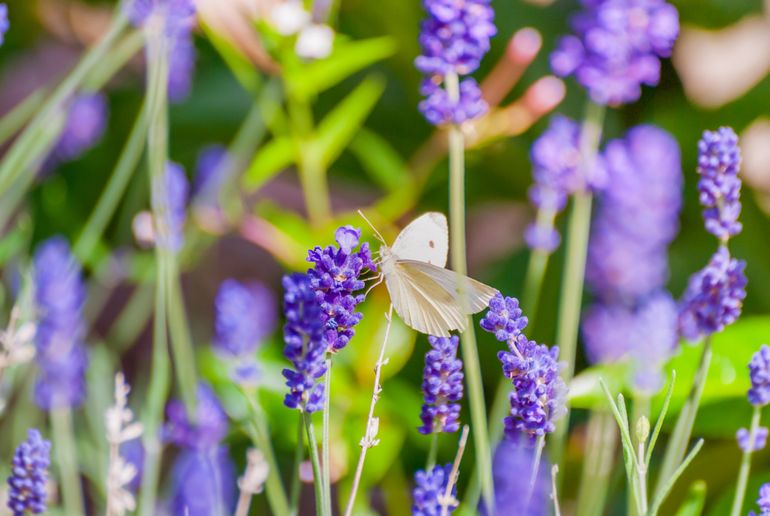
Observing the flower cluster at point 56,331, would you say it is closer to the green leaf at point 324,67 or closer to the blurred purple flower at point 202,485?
the blurred purple flower at point 202,485

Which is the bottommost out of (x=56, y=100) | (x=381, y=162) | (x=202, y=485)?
(x=202, y=485)

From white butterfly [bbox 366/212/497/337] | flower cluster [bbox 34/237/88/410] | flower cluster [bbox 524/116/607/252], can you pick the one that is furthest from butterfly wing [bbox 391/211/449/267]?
flower cluster [bbox 34/237/88/410]

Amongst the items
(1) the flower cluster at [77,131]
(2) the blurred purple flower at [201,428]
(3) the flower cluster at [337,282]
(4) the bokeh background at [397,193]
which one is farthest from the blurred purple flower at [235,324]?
(1) the flower cluster at [77,131]

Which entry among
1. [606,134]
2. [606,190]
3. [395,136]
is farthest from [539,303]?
[606,190]

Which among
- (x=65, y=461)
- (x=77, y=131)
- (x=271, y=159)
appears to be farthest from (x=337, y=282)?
(x=77, y=131)

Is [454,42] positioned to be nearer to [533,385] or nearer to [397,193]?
[533,385]
